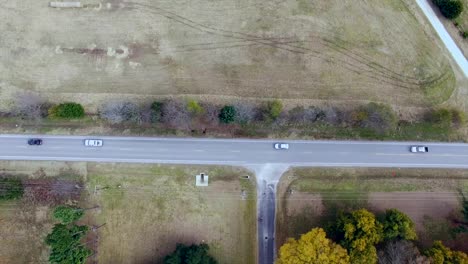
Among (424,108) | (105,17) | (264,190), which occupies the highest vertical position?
(105,17)

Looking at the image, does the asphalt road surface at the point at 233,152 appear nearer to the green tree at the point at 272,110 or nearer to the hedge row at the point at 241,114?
the hedge row at the point at 241,114

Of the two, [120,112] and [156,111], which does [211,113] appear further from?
[120,112]

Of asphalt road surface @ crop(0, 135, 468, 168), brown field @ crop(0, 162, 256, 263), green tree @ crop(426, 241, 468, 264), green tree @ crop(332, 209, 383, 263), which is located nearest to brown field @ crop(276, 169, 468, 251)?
asphalt road surface @ crop(0, 135, 468, 168)

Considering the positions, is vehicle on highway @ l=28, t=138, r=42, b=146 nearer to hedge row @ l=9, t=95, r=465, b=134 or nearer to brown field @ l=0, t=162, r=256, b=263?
brown field @ l=0, t=162, r=256, b=263

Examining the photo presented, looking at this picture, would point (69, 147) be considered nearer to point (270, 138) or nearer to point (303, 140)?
point (270, 138)

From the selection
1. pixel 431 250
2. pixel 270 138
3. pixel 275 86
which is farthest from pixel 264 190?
pixel 431 250
